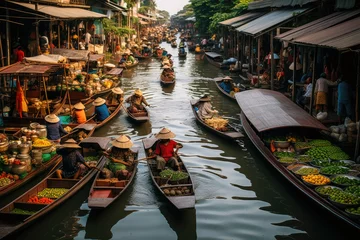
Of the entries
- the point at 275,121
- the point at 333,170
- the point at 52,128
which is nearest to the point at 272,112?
the point at 275,121

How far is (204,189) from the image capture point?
9.91 m

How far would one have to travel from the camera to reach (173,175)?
9.18 meters

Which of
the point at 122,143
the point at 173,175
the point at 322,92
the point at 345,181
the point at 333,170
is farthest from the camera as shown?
the point at 322,92

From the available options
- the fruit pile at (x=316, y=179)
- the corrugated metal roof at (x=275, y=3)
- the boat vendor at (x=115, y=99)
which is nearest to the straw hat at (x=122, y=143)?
the fruit pile at (x=316, y=179)

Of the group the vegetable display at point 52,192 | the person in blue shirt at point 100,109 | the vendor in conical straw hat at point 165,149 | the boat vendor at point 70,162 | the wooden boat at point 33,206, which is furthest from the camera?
the person in blue shirt at point 100,109

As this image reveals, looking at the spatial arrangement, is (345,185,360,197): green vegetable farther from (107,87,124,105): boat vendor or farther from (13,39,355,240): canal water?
(107,87,124,105): boat vendor

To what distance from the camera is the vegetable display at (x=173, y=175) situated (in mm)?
9038

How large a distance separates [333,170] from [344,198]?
135cm

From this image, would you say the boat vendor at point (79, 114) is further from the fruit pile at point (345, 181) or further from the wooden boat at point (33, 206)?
the fruit pile at point (345, 181)

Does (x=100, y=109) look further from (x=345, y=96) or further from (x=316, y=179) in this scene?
(x=316, y=179)

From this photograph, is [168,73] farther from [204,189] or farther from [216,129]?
[204,189]

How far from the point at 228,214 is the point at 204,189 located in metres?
1.42

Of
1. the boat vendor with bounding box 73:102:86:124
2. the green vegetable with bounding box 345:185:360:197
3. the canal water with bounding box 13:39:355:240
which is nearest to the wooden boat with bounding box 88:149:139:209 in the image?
the canal water with bounding box 13:39:355:240

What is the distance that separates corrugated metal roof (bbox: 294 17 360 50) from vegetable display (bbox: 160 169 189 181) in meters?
4.57
